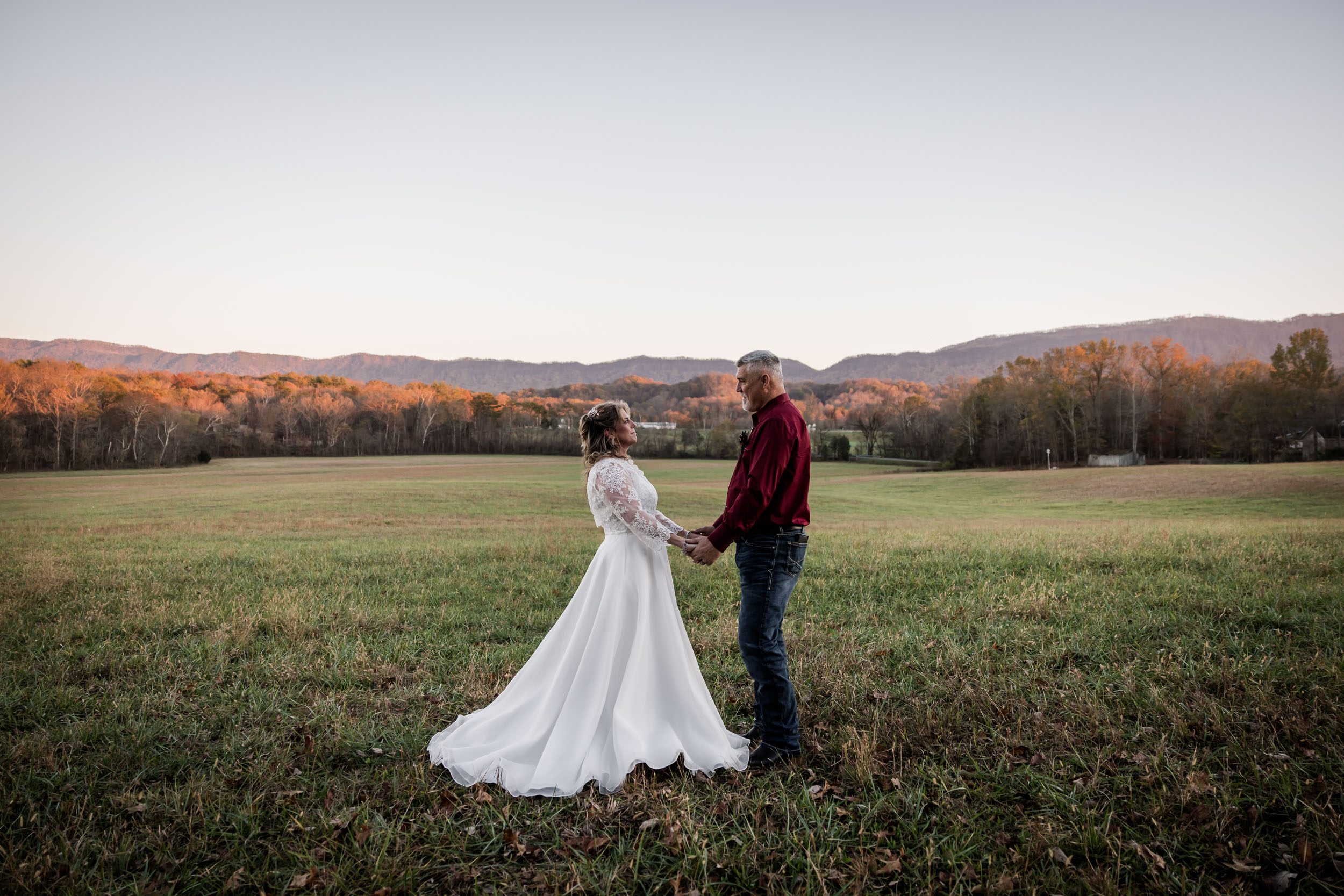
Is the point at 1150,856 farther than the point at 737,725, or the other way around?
the point at 737,725

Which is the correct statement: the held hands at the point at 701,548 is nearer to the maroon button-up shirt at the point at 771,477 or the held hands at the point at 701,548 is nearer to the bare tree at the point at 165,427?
the maroon button-up shirt at the point at 771,477

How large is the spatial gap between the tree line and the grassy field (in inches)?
927

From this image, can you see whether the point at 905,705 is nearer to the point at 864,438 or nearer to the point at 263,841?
the point at 263,841

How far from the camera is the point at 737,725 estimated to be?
554 centimetres

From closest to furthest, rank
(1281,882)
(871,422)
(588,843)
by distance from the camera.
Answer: (1281,882)
(588,843)
(871,422)

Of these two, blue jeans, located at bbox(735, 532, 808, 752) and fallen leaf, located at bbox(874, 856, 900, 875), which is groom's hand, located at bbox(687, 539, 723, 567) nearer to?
blue jeans, located at bbox(735, 532, 808, 752)

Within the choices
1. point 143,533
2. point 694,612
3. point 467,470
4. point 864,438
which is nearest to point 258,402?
point 467,470

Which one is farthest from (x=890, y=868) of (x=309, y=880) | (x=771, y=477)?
(x=309, y=880)

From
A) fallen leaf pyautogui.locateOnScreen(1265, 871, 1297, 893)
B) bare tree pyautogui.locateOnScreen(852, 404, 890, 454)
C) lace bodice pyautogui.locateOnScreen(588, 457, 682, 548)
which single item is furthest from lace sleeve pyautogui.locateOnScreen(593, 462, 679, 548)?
bare tree pyautogui.locateOnScreen(852, 404, 890, 454)

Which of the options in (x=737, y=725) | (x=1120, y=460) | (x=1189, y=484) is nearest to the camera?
(x=737, y=725)

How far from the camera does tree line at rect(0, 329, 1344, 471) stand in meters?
44.3

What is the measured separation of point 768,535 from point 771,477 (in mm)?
456

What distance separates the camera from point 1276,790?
3963 millimetres

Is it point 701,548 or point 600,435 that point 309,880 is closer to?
point 701,548
